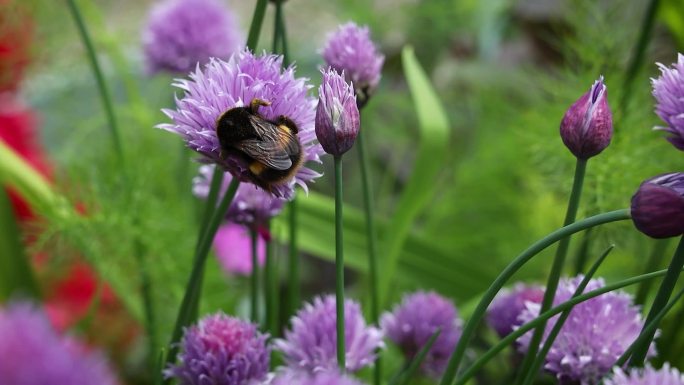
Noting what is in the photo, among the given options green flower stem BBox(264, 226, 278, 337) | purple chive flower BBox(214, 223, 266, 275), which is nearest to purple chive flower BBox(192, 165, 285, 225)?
green flower stem BBox(264, 226, 278, 337)

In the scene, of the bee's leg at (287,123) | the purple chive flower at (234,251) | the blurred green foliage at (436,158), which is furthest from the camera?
the purple chive flower at (234,251)

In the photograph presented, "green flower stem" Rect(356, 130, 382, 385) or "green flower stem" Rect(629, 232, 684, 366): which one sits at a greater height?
"green flower stem" Rect(356, 130, 382, 385)

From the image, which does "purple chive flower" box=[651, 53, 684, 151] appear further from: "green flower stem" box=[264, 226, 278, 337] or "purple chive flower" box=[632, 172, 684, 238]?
"green flower stem" box=[264, 226, 278, 337]

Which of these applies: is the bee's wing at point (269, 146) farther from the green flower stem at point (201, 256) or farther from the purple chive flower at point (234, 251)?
the purple chive flower at point (234, 251)

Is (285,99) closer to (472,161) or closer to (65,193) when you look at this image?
(65,193)

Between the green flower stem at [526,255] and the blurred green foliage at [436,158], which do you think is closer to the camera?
the green flower stem at [526,255]

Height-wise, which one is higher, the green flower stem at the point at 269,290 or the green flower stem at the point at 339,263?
the green flower stem at the point at 269,290

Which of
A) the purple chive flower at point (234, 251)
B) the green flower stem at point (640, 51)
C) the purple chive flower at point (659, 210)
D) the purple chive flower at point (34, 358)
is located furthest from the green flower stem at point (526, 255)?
the purple chive flower at point (234, 251)
